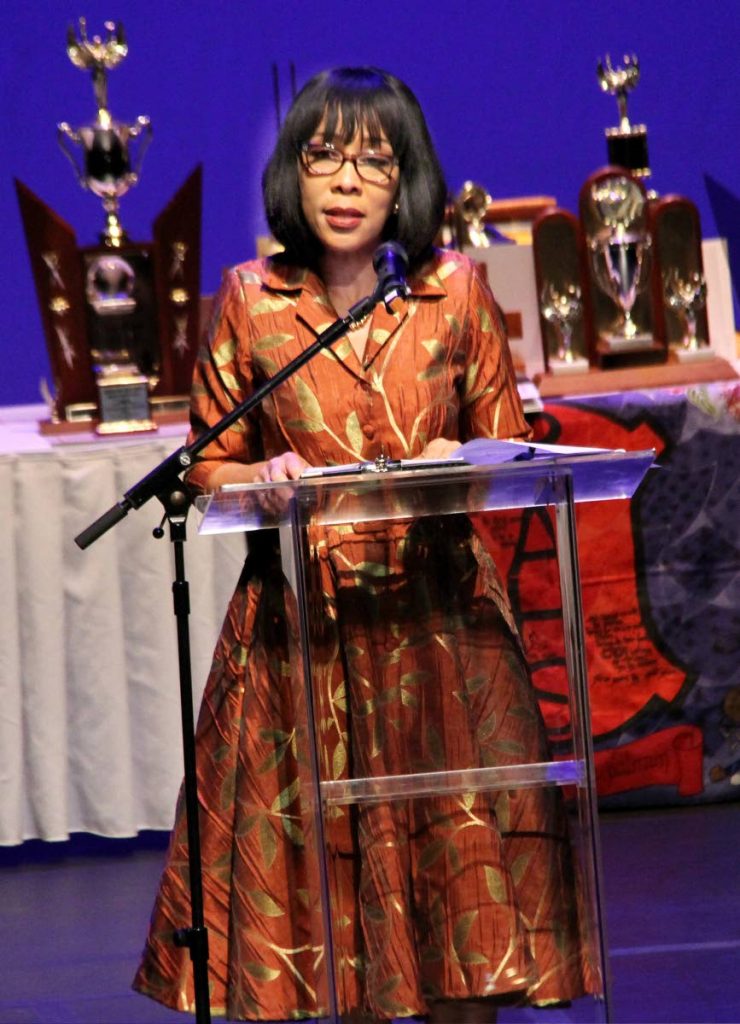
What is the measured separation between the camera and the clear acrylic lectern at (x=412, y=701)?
1.81 m

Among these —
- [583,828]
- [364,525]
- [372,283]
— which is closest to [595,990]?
[583,828]

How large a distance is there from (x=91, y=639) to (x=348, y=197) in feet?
5.47

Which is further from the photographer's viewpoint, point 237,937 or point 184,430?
point 184,430

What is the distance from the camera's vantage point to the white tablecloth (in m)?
3.47

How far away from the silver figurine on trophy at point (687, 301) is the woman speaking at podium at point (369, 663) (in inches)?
68.9

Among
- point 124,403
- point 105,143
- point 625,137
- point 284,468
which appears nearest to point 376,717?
point 284,468

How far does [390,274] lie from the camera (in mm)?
1765

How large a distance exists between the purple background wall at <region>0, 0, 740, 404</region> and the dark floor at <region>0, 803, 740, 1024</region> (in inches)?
58.7

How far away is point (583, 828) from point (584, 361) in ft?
6.84

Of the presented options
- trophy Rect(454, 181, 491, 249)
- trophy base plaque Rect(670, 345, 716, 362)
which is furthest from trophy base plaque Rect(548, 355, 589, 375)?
trophy Rect(454, 181, 491, 249)

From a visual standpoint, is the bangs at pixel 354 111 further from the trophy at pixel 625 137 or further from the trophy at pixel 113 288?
the trophy at pixel 625 137

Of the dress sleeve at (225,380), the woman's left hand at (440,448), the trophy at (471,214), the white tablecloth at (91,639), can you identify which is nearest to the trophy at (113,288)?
the white tablecloth at (91,639)

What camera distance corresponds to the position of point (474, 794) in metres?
1.89

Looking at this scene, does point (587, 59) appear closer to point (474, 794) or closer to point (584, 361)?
point (584, 361)
